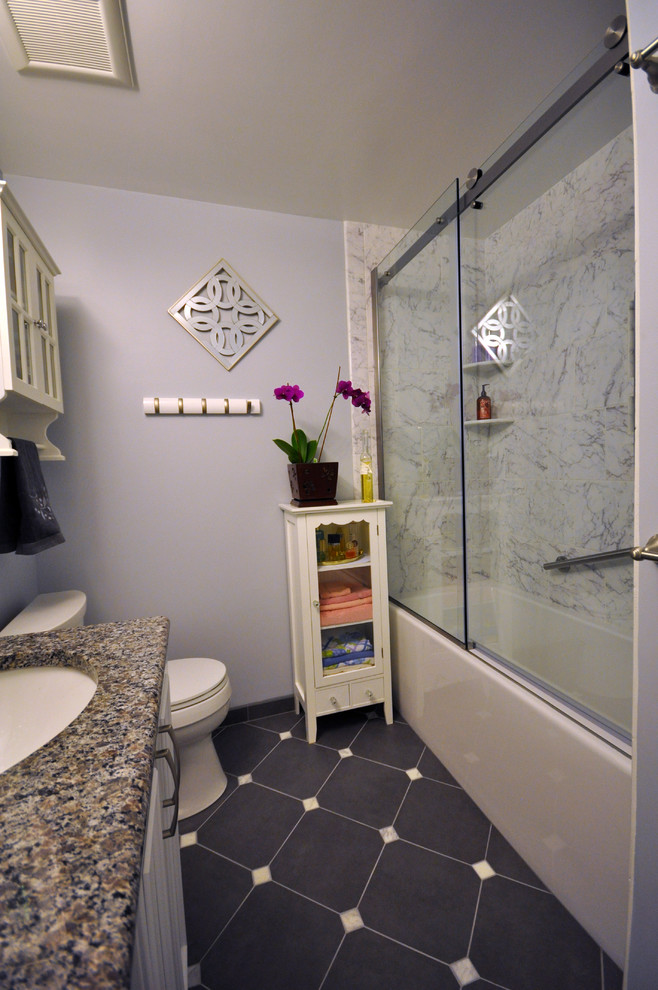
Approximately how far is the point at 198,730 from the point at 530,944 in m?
1.12

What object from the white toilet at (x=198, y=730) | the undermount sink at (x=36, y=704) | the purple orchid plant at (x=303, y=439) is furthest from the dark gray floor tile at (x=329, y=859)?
the purple orchid plant at (x=303, y=439)

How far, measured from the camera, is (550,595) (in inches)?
73.7

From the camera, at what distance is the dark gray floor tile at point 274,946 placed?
101 cm

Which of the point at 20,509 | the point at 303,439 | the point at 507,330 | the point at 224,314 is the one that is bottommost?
the point at 20,509

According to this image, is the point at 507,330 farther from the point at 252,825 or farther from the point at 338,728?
the point at 252,825

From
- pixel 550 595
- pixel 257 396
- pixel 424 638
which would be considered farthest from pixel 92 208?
pixel 550 595

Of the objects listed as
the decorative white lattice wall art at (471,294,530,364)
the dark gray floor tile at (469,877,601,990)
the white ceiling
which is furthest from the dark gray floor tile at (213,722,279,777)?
the white ceiling

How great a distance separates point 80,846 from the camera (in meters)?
0.43

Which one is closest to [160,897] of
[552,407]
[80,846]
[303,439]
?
[80,846]

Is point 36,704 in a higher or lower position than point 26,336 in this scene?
lower

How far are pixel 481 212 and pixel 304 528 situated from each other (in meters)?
1.43

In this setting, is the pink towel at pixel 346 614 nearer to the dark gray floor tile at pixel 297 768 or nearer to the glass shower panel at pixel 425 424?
the glass shower panel at pixel 425 424

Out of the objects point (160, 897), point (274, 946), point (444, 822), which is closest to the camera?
point (160, 897)

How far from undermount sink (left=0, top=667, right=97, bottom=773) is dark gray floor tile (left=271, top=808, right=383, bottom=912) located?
0.92 metres
